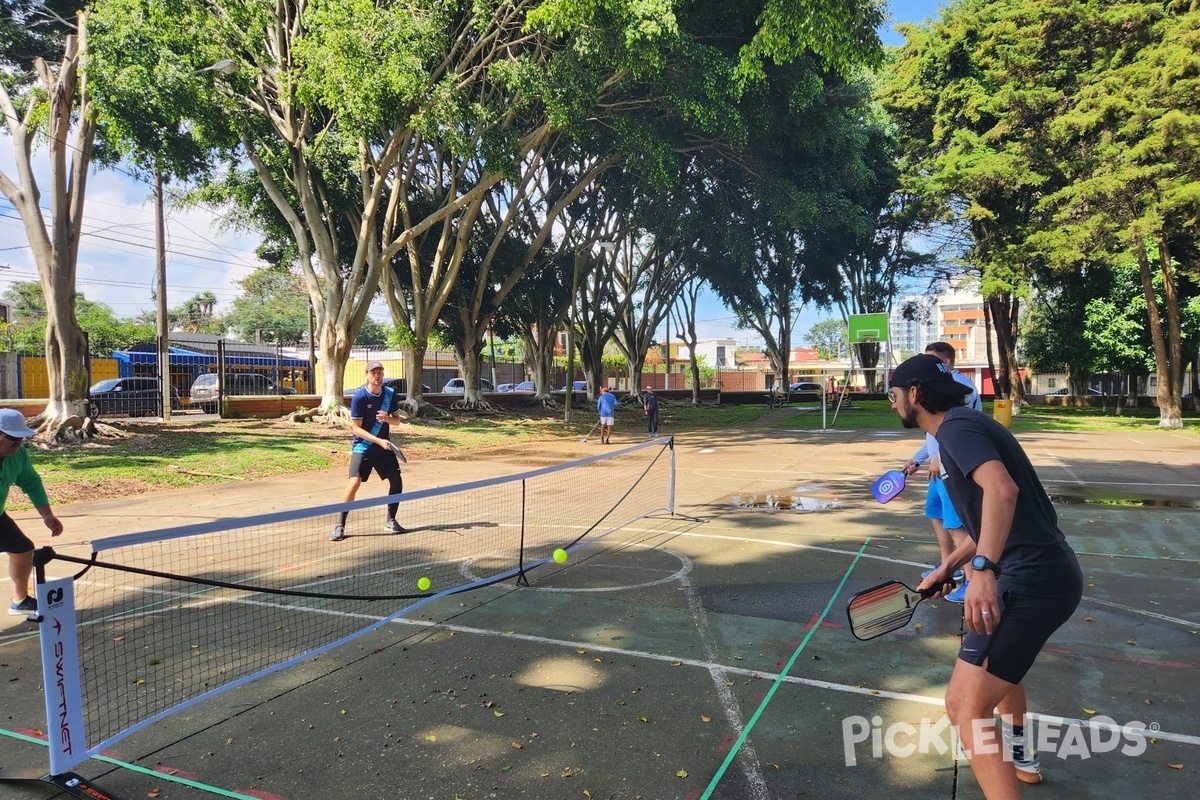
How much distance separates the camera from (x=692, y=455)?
744 inches

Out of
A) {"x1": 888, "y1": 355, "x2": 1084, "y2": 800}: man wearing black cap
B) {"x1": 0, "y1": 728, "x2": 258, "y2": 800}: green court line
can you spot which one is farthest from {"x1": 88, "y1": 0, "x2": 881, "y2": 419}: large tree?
{"x1": 888, "y1": 355, "x2": 1084, "y2": 800}: man wearing black cap

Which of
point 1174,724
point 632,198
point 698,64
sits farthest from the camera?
point 632,198

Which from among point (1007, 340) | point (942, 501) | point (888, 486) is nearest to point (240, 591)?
point (888, 486)

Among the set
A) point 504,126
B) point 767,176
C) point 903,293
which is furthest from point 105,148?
point 903,293

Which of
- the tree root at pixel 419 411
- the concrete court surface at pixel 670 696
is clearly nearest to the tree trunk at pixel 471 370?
the tree root at pixel 419 411

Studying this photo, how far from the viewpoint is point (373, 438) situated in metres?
8.33

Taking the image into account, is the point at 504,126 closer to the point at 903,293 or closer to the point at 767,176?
the point at 767,176

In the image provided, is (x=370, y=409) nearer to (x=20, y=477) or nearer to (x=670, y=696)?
(x=20, y=477)

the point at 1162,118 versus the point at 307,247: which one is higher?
the point at 1162,118

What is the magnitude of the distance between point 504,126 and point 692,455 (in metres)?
9.87

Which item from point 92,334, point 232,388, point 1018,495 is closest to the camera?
point 1018,495

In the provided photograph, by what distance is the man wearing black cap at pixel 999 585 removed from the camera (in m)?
2.61

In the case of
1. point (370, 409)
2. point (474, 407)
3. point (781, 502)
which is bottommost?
point (781, 502)

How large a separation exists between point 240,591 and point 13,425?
229 centimetres
